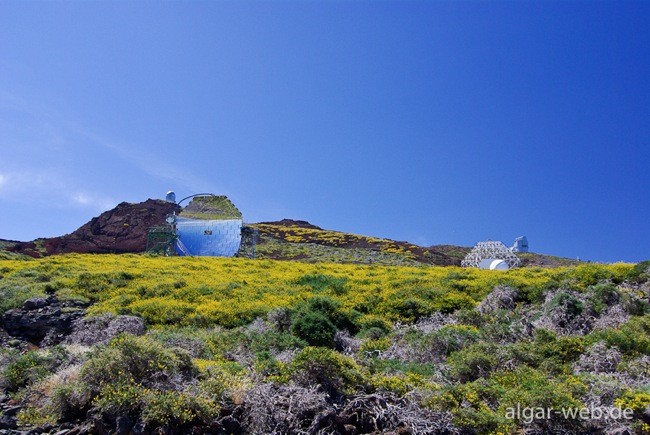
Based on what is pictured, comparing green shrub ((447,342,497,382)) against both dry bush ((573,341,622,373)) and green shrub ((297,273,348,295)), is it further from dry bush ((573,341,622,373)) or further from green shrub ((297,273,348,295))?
green shrub ((297,273,348,295))

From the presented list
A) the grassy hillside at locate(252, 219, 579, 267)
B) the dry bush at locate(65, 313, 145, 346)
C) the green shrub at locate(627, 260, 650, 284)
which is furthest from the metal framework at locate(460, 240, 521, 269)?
the dry bush at locate(65, 313, 145, 346)

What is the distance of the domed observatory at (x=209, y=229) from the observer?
32.4m

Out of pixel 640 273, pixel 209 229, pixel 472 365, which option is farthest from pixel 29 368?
pixel 209 229

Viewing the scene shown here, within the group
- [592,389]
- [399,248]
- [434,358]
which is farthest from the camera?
[399,248]

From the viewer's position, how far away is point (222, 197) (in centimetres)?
3816

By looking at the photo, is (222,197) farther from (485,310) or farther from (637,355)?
(637,355)

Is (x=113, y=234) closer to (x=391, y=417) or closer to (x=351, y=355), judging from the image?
(x=351, y=355)

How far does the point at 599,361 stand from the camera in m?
9.89

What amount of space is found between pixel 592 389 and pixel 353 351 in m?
5.40

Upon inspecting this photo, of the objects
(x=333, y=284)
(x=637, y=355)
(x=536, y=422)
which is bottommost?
(x=536, y=422)

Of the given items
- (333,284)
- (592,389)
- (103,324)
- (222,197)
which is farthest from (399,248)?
(592,389)

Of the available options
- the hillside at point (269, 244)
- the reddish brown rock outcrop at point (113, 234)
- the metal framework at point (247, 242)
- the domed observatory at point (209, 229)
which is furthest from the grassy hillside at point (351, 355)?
the reddish brown rock outcrop at point (113, 234)

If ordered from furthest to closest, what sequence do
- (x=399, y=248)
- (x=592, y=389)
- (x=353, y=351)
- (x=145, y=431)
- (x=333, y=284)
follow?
(x=399, y=248) < (x=333, y=284) < (x=353, y=351) < (x=592, y=389) < (x=145, y=431)

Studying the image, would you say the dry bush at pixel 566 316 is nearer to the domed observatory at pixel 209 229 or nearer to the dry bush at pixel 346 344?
the dry bush at pixel 346 344
